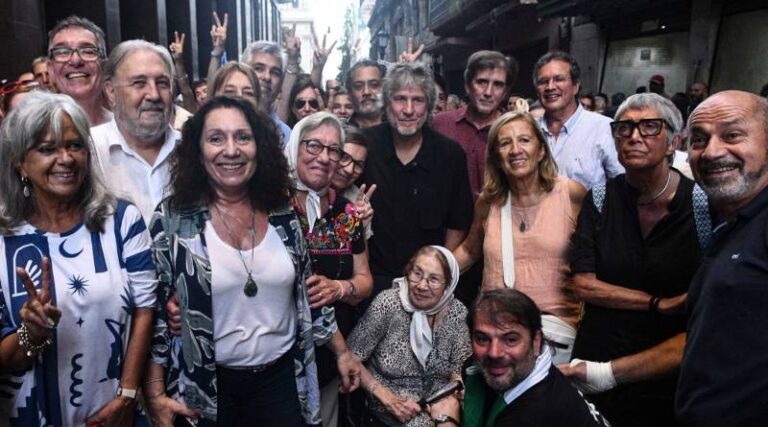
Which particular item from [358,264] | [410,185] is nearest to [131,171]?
[358,264]

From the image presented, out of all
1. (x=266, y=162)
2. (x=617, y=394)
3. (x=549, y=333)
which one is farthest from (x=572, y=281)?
(x=266, y=162)

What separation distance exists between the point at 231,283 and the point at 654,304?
6.44 feet

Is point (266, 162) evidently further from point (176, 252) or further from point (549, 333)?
point (549, 333)

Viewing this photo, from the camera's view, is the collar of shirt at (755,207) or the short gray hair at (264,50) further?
the short gray hair at (264,50)

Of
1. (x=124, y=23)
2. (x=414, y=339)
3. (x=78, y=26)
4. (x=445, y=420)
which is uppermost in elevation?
(x=124, y=23)

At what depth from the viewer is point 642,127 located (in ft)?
9.57

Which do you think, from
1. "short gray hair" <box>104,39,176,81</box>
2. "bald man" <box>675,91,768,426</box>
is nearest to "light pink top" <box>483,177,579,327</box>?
"bald man" <box>675,91,768,426</box>

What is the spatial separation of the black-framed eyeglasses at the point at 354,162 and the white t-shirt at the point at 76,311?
4.52 ft

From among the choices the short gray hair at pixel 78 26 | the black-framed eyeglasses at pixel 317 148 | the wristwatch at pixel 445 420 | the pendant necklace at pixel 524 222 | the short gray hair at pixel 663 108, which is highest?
the short gray hair at pixel 78 26

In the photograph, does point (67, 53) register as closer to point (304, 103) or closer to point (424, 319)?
point (304, 103)

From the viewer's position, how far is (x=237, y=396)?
2.62 m

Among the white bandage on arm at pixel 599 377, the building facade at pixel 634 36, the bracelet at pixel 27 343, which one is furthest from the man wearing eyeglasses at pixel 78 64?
the building facade at pixel 634 36

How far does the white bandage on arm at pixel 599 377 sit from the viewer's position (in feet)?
9.20

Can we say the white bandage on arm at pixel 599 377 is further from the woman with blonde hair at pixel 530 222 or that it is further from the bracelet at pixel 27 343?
the bracelet at pixel 27 343
